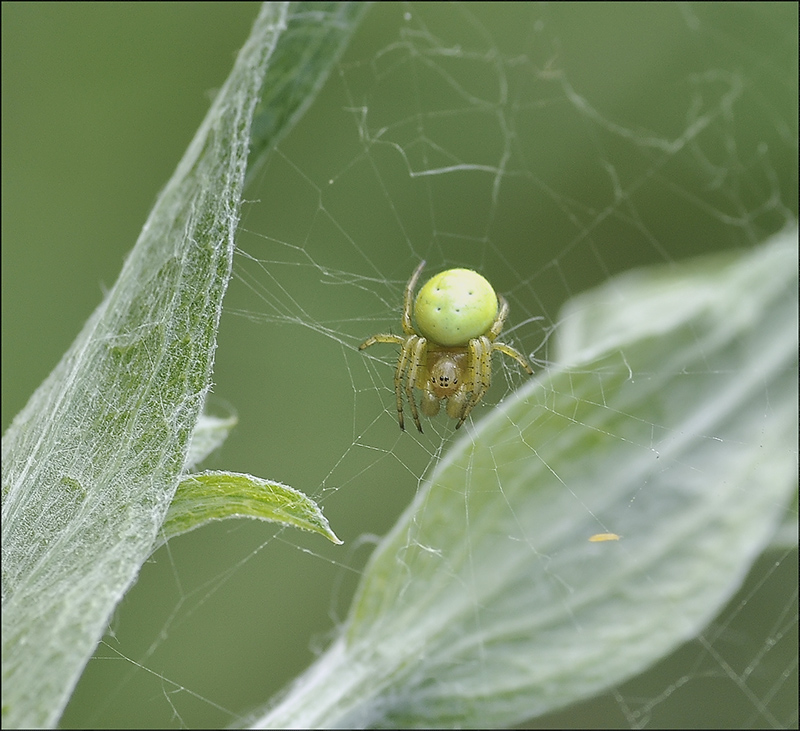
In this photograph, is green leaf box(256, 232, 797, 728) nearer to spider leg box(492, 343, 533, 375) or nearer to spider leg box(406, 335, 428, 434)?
spider leg box(492, 343, 533, 375)

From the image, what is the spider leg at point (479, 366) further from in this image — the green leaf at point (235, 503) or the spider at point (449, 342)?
the green leaf at point (235, 503)

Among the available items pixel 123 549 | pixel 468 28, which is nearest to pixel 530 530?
pixel 123 549

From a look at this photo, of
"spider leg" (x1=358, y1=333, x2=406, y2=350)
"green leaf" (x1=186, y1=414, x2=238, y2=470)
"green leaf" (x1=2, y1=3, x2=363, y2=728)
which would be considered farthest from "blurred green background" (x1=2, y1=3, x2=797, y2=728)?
"green leaf" (x1=2, y1=3, x2=363, y2=728)

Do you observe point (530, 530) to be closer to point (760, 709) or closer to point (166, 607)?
point (166, 607)

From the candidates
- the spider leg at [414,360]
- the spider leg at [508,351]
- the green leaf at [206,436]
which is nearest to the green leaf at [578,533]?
the green leaf at [206,436]

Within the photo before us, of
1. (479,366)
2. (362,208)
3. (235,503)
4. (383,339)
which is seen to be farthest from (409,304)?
(235,503)

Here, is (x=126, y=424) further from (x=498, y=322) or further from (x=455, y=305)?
(x=498, y=322)
